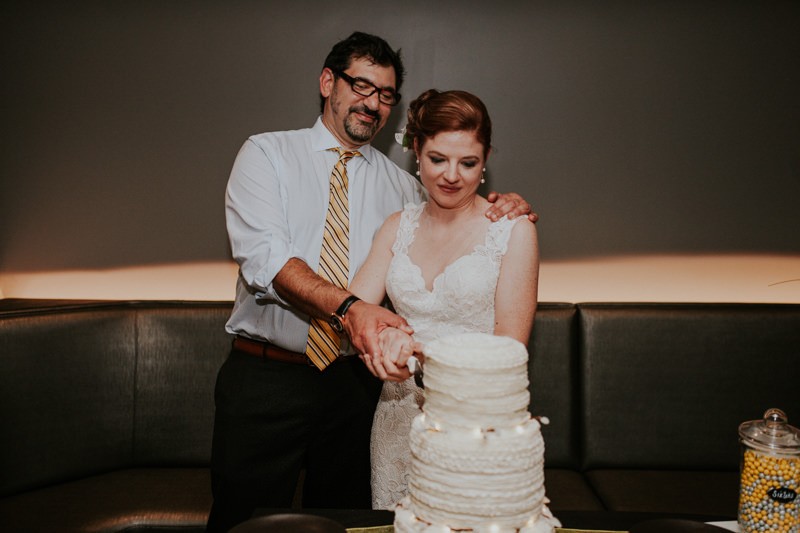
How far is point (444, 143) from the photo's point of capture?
6.66ft

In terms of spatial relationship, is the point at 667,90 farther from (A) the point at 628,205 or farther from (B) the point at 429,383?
(B) the point at 429,383

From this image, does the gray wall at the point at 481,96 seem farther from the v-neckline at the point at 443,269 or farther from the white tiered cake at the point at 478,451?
the white tiered cake at the point at 478,451

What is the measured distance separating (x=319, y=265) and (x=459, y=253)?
585 millimetres

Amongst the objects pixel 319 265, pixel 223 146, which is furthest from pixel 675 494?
pixel 223 146

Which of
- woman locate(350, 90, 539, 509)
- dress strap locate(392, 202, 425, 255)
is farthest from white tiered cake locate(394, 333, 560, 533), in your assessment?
dress strap locate(392, 202, 425, 255)

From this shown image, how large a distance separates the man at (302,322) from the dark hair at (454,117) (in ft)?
1.62

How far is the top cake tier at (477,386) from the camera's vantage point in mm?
1021

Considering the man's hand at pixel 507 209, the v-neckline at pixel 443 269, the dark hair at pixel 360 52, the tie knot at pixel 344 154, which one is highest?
the dark hair at pixel 360 52

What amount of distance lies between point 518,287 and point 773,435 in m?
0.88

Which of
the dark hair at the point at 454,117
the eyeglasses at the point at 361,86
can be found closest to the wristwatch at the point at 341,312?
the dark hair at the point at 454,117

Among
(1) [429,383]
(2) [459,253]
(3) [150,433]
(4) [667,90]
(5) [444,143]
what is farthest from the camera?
(4) [667,90]

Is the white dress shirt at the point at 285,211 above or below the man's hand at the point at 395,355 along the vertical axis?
above

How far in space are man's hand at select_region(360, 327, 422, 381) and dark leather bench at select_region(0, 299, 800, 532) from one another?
1.62 metres

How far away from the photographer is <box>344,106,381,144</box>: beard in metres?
2.51
